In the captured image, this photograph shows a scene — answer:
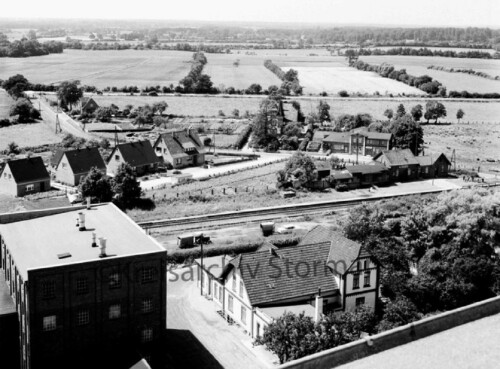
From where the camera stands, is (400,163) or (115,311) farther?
(400,163)

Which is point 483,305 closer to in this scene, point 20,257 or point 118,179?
point 20,257

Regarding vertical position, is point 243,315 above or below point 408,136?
below

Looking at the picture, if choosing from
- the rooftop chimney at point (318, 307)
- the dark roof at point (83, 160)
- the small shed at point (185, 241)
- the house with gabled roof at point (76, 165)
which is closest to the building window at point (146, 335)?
the rooftop chimney at point (318, 307)

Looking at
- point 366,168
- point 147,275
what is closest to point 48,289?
point 147,275

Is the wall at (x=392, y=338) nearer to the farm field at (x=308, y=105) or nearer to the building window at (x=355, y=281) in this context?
the building window at (x=355, y=281)

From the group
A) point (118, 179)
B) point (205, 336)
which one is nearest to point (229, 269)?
point (205, 336)

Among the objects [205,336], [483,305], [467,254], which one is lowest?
[205,336]

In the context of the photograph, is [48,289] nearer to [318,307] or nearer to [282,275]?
[282,275]
